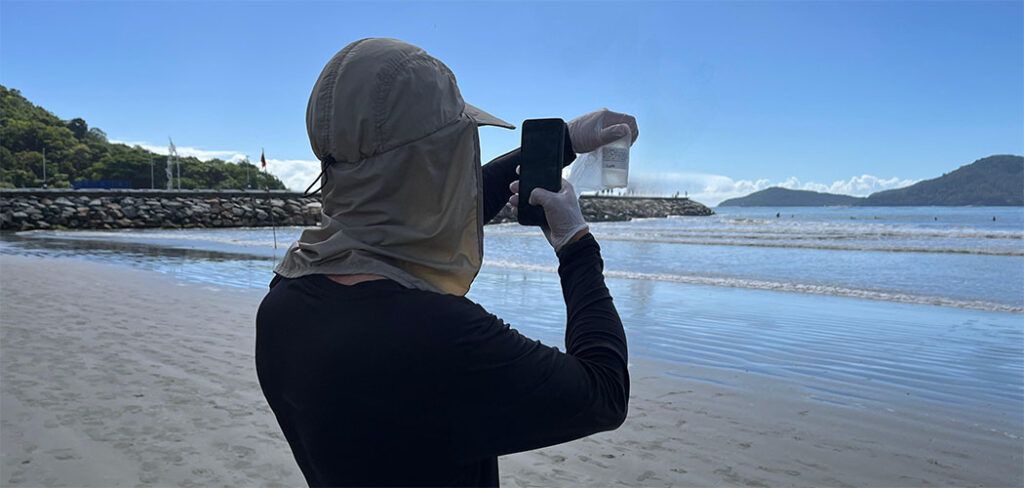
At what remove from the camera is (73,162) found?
77812 millimetres

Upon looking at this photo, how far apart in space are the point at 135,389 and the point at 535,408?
4683mm

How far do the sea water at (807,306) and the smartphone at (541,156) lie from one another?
4.40 m

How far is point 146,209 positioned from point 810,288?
34750 millimetres

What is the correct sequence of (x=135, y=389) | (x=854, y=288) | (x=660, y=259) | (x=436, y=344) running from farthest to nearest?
(x=660, y=259), (x=854, y=288), (x=135, y=389), (x=436, y=344)

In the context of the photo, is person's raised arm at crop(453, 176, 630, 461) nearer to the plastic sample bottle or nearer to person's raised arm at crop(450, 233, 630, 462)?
person's raised arm at crop(450, 233, 630, 462)

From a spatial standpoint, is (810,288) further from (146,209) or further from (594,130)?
(146,209)

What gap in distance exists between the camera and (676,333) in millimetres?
7633

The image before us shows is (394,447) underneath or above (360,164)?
underneath

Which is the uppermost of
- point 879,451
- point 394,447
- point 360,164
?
point 360,164

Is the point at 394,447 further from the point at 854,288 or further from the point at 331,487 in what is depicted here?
the point at 854,288

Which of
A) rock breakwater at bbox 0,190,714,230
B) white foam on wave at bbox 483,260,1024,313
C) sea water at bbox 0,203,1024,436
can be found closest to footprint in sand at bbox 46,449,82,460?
sea water at bbox 0,203,1024,436

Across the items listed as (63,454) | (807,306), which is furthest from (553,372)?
(807,306)

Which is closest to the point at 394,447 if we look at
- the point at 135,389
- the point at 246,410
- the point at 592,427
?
the point at 592,427

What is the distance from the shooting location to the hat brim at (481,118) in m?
1.33
